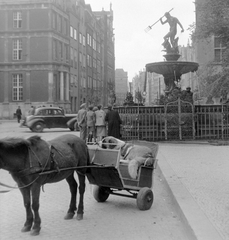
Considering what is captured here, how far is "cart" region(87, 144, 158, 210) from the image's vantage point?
21.2ft

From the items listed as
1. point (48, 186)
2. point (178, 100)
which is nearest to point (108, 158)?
point (48, 186)

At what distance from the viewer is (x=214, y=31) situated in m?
19.9

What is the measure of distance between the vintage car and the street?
61.4 ft

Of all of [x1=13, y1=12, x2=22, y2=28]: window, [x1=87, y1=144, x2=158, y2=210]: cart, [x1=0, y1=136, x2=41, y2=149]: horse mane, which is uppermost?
[x1=13, y1=12, x2=22, y2=28]: window

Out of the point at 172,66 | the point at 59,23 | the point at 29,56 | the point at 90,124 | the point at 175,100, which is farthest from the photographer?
the point at 59,23

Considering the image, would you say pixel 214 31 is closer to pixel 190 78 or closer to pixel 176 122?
pixel 190 78

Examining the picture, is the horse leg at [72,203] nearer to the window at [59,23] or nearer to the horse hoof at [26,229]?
the horse hoof at [26,229]

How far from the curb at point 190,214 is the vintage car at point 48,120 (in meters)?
18.6

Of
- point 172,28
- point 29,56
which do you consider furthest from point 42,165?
point 29,56

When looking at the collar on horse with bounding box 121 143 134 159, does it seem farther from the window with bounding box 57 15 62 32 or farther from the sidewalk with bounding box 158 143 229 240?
the window with bounding box 57 15 62 32

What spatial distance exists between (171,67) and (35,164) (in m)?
14.4

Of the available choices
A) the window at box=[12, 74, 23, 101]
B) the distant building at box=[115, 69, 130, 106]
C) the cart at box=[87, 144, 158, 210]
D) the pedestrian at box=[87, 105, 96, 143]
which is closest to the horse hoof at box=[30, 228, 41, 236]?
the cart at box=[87, 144, 158, 210]

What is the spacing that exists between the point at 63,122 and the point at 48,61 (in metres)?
22.8

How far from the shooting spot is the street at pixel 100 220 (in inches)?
205
